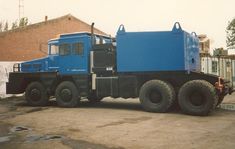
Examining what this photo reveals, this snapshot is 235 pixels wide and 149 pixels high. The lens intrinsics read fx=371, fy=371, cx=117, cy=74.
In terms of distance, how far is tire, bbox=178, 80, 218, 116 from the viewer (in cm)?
1288

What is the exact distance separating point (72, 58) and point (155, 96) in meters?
4.17

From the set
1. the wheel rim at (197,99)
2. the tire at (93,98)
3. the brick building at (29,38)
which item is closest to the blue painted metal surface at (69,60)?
the tire at (93,98)

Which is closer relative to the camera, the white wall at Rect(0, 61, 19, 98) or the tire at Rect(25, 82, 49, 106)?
the tire at Rect(25, 82, 49, 106)

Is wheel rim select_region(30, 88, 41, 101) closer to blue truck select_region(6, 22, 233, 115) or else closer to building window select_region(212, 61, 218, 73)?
blue truck select_region(6, 22, 233, 115)

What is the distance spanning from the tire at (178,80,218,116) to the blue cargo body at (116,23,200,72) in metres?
0.85

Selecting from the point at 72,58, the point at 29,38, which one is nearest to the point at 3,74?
the point at 72,58

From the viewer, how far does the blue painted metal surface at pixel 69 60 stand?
1568cm

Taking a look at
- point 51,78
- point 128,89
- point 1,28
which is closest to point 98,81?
Answer: point 128,89

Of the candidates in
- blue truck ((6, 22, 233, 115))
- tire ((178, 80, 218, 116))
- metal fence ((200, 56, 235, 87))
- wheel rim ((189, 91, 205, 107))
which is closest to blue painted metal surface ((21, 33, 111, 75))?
blue truck ((6, 22, 233, 115))

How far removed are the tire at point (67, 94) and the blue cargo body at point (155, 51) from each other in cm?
243

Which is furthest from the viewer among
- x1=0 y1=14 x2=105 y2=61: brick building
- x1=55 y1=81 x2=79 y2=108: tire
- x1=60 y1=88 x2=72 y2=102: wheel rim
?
x1=0 y1=14 x2=105 y2=61: brick building

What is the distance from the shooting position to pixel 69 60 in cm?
1606

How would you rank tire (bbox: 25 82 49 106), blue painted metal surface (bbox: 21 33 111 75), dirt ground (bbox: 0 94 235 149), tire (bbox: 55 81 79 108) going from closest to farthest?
1. dirt ground (bbox: 0 94 235 149)
2. blue painted metal surface (bbox: 21 33 111 75)
3. tire (bbox: 55 81 79 108)
4. tire (bbox: 25 82 49 106)

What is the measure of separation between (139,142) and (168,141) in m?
0.69
